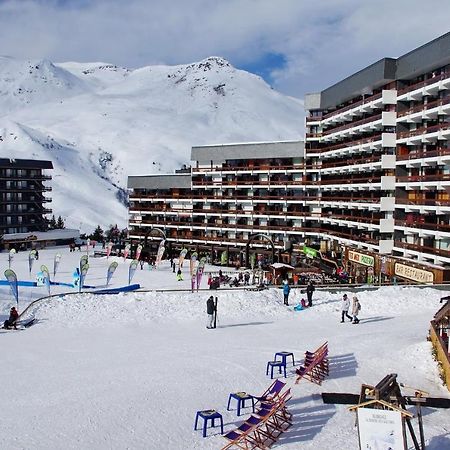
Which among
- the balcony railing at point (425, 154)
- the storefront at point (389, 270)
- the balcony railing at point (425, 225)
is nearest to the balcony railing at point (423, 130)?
the balcony railing at point (425, 154)

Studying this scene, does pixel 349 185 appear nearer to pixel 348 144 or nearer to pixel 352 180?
pixel 352 180

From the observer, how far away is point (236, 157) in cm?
6762

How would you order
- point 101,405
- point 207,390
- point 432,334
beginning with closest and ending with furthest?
point 101,405, point 207,390, point 432,334

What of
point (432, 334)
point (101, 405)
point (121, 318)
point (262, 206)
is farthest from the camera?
point (262, 206)

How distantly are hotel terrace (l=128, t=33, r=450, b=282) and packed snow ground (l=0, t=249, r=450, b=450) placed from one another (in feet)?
42.9

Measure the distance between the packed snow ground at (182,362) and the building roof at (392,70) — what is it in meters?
19.2

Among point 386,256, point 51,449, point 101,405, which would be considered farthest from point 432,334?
point 386,256

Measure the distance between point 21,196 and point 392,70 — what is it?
58314 millimetres

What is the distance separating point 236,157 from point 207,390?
54.3 m

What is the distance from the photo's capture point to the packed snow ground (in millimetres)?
12297

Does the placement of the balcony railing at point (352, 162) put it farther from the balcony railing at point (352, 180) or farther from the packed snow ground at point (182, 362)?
the packed snow ground at point (182, 362)

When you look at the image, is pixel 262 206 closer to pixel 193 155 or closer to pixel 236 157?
pixel 236 157

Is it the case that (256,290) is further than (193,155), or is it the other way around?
(193,155)

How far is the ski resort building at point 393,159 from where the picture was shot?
38812 millimetres
